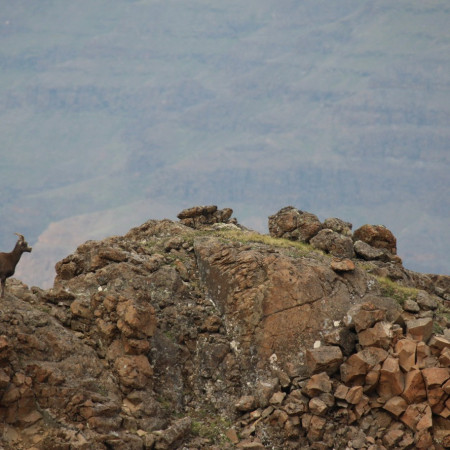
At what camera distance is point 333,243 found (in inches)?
1801

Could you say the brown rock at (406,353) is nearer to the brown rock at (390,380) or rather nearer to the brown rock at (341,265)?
the brown rock at (390,380)

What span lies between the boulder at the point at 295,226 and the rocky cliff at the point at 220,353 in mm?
4330

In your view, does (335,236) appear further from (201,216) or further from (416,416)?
(416,416)

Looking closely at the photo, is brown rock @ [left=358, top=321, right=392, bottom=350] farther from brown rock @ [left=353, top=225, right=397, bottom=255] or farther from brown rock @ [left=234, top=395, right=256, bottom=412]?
brown rock @ [left=353, top=225, right=397, bottom=255]

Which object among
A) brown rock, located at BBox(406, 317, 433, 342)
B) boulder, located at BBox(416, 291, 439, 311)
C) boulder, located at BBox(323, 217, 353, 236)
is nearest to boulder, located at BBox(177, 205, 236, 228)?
boulder, located at BBox(323, 217, 353, 236)

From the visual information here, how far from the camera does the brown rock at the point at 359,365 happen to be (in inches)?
1347

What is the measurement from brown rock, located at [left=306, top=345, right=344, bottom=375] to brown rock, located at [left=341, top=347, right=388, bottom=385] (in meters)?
0.44

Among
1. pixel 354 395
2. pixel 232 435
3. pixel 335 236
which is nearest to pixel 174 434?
pixel 232 435

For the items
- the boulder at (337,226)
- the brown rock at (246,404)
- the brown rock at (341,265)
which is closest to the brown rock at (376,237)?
the boulder at (337,226)

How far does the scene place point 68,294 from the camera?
3709 cm

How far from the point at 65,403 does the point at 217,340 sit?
955 cm

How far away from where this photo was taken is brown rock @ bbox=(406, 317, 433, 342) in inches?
1411

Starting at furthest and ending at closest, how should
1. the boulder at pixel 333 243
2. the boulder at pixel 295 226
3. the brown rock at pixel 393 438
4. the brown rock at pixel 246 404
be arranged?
1. the boulder at pixel 295 226
2. the boulder at pixel 333 243
3. the brown rock at pixel 246 404
4. the brown rock at pixel 393 438

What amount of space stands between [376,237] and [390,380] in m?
16.9
